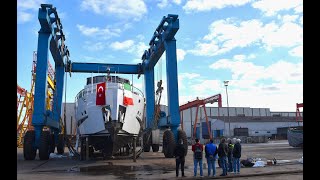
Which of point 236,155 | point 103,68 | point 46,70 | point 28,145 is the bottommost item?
point 28,145

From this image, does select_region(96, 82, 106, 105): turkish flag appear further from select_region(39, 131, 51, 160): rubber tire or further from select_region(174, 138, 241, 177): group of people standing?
select_region(174, 138, 241, 177): group of people standing

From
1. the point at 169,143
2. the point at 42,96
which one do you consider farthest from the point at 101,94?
the point at 169,143

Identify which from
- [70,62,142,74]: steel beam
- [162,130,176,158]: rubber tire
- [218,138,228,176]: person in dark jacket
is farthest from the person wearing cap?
[70,62,142,74]: steel beam

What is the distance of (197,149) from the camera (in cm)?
1110

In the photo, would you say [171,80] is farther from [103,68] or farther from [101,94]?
[103,68]

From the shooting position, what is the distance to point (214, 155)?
11.4 meters

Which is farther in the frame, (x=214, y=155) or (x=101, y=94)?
(x=101, y=94)

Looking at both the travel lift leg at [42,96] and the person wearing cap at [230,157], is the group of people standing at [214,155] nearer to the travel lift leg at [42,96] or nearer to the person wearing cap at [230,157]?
the person wearing cap at [230,157]

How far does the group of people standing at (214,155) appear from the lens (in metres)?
10.9

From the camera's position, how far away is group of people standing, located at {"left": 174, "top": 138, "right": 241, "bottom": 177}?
10883 mm
